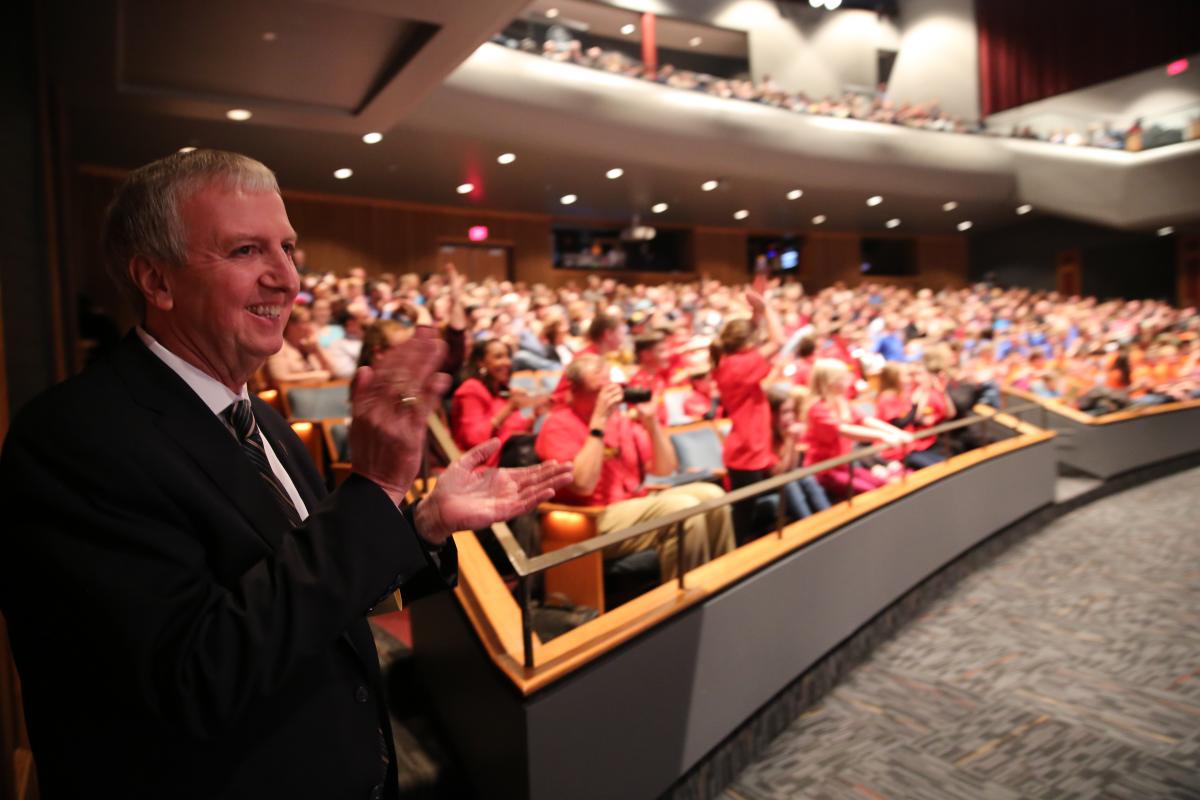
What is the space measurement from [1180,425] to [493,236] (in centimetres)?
898

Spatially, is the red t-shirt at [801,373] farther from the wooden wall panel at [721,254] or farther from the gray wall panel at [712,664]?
the wooden wall panel at [721,254]

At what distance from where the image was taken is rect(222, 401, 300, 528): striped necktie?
0.77 meters

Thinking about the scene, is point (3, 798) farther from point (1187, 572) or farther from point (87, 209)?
point (87, 209)

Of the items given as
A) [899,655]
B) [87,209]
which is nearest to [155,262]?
[899,655]

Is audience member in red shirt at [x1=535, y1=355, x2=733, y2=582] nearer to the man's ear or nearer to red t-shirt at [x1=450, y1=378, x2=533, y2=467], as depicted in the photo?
red t-shirt at [x1=450, y1=378, x2=533, y2=467]

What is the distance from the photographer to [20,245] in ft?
7.55

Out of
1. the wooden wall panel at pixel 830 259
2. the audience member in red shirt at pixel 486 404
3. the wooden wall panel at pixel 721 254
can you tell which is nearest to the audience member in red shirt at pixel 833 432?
the audience member in red shirt at pixel 486 404

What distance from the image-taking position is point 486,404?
126 inches

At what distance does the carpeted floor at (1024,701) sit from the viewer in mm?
2143

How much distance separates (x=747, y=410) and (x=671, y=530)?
3.11ft

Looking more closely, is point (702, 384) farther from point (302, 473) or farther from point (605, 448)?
point (302, 473)

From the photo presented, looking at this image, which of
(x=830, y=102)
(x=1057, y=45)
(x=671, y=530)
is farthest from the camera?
(x=1057, y=45)

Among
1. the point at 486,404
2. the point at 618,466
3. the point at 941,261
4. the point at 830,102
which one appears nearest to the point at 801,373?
the point at 486,404

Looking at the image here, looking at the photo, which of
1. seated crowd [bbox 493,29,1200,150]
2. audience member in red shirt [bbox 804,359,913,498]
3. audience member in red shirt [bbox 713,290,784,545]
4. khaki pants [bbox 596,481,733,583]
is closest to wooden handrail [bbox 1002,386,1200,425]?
audience member in red shirt [bbox 804,359,913,498]
